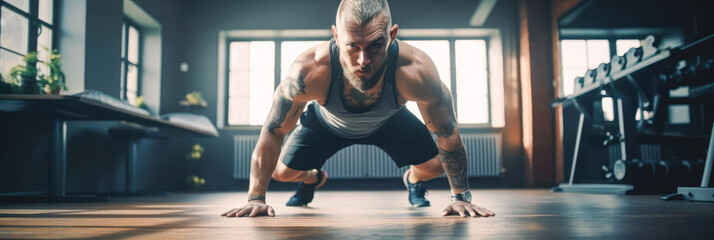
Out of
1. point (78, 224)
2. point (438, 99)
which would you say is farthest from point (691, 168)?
point (78, 224)

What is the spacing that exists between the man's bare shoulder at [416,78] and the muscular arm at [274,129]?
0.37 meters

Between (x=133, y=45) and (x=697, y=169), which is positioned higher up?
(x=133, y=45)

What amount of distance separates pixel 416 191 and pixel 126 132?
2560mm

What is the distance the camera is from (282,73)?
5.85m

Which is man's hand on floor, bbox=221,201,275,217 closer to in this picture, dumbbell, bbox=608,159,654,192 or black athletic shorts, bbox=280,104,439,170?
black athletic shorts, bbox=280,104,439,170

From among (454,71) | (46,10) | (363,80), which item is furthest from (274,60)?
(363,80)

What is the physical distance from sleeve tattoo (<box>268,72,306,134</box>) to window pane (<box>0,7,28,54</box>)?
263 centimetres

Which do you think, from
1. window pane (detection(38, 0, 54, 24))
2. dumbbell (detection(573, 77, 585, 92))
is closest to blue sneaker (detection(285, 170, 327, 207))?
dumbbell (detection(573, 77, 585, 92))

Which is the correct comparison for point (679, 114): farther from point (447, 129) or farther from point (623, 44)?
point (447, 129)

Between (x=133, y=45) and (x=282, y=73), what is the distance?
1.74 meters

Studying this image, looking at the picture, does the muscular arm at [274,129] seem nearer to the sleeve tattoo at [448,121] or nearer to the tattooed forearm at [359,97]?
the tattooed forearm at [359,97]

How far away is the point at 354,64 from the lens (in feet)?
4.90

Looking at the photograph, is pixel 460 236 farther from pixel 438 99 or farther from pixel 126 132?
pixel 126 132

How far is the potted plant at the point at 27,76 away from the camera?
107 inches
